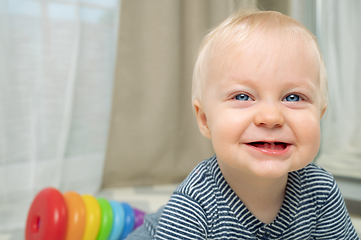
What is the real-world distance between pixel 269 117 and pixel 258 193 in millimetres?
238

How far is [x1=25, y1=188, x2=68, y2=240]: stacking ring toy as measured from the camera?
932 millimetres

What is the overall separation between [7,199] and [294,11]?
56.2 inches

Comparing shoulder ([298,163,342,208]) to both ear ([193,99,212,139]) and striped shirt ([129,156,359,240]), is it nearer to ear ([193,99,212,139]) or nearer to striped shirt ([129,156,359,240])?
striped shirt ([129,156,359,240])

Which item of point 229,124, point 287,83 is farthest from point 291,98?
point 229,124

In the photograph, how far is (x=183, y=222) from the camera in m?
0.76

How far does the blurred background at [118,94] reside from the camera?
1.45 m

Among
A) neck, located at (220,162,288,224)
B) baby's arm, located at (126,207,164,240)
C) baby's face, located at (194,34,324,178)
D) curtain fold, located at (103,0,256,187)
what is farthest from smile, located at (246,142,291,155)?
curtain fold, located at (103,0,256,187)

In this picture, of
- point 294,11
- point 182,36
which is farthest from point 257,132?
point 182,36

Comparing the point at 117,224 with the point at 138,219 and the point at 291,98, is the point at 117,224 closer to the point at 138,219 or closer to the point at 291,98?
the point at 138,219

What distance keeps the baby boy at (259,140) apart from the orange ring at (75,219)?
0.32 meters

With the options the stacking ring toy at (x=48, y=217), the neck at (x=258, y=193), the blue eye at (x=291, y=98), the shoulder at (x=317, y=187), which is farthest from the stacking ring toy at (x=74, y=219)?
the blue eye at (x=291, y=98)

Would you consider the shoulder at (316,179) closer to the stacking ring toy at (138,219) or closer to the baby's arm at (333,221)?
the baby's arm at (333,221)

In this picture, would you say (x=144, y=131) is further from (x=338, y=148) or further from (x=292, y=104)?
(x=292, y=104)

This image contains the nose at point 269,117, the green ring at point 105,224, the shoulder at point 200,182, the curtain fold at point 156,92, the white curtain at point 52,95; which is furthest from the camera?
the curtain fold at point 156,92
